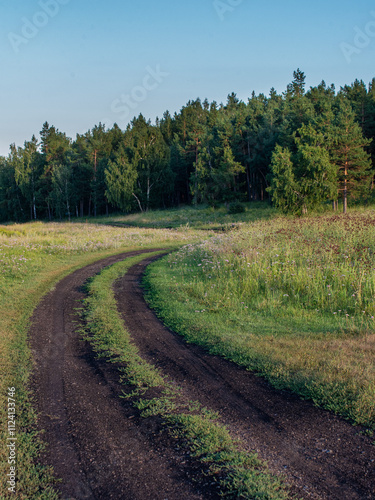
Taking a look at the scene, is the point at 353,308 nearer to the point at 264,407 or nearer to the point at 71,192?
the point at 264,407

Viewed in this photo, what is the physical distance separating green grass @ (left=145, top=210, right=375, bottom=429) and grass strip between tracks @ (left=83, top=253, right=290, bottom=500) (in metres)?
1.45

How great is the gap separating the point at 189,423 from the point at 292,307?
17.8ft

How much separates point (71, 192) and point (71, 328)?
233 ft

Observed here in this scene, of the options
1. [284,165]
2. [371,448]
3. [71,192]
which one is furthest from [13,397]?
[71,192]

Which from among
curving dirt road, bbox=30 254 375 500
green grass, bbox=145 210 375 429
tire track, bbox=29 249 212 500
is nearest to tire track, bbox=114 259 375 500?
curving dirt road, bbox=30 254 375 500

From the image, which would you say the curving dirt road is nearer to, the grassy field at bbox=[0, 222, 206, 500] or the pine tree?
the grassy field at bbox=[0, 222, 206, 500]

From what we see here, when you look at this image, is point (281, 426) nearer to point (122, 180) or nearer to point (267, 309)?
point (267, 309)

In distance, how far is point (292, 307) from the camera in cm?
892

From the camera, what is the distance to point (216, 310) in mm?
9219

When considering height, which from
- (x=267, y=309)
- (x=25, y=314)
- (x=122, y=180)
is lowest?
(x=267, y=309)

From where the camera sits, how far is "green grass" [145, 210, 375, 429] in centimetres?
526

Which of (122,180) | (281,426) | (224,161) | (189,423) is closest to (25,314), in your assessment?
(189,423)

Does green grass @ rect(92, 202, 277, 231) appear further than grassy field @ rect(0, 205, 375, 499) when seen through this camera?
Yes

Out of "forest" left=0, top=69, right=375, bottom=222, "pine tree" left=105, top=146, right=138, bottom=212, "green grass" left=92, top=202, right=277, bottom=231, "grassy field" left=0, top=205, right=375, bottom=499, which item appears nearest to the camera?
"grassy field" left=0, top=205, right=375, bottom=499
